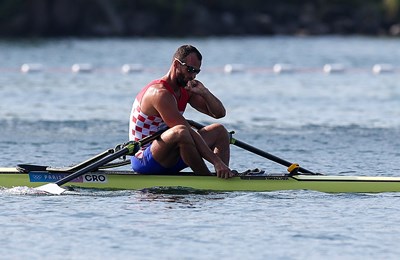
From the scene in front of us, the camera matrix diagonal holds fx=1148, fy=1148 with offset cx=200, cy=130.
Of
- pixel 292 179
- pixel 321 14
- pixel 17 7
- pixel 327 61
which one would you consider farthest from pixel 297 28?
pixel 292 179

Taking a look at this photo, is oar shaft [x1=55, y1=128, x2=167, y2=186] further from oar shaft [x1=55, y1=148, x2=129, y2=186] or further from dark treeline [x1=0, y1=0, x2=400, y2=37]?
dark treeline [x1=0, y1=0, x2=400, y2=37]

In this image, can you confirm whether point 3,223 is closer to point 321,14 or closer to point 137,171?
point 137,171

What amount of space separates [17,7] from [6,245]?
8149cm

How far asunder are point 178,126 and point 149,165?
0.67m

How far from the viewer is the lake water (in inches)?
446

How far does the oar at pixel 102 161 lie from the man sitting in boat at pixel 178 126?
11cm

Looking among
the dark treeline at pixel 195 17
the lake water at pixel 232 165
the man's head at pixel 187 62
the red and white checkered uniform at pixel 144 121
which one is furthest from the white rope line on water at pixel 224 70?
the dark treeline at pixel 195 17

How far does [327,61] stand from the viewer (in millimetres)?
56062

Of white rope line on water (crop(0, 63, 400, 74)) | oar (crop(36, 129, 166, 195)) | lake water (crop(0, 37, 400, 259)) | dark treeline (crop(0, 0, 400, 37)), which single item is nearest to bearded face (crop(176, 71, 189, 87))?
oar (crop(36, 129, 166, 195))

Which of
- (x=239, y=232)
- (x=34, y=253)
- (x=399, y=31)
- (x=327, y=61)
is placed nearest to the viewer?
(x=34, y=253)

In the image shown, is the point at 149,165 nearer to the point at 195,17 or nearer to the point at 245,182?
the point at 245,182

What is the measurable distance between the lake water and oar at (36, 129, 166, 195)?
0.17 meters

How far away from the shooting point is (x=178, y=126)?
13.4 meters

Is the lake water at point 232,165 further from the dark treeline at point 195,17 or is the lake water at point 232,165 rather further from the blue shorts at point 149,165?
the dark treeline at point 195,17
